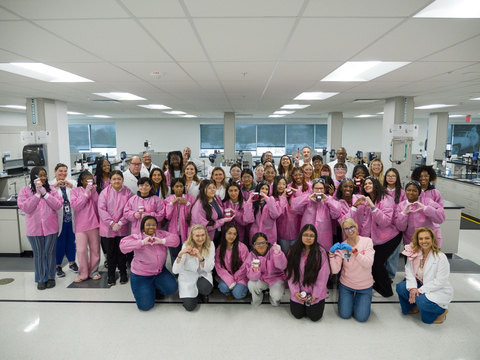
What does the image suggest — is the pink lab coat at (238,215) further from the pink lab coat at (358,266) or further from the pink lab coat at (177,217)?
the pink lab coat at (358,266)

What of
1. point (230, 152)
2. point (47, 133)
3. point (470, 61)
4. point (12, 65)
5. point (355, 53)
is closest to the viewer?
point (355, 53)

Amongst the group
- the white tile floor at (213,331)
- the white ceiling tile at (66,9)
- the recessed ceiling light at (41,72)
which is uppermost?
the recessed ceiling light at (41,72)

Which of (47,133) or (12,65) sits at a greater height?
(12,65)

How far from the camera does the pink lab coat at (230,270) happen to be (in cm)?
322

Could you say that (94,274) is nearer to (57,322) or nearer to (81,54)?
(57,322)

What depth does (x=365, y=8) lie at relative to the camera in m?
1.86

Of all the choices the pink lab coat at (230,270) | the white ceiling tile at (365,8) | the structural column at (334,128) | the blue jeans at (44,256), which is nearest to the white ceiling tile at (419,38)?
the white ceiling tile at (365,8)

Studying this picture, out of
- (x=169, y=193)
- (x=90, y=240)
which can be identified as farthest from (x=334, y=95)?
(x=90, y=240)

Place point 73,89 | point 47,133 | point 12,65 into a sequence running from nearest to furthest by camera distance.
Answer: point 12,65
point 73,89
point 47,133

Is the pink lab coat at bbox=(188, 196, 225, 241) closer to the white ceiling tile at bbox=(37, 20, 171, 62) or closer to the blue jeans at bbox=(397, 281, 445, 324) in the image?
the white ceiling tile at bbox=(37, 20, 171, 62)

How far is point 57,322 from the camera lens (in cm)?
294

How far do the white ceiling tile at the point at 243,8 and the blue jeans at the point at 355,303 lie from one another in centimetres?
251

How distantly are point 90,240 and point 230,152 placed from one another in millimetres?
6879

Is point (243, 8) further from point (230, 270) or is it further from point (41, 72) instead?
point (41, 72)
